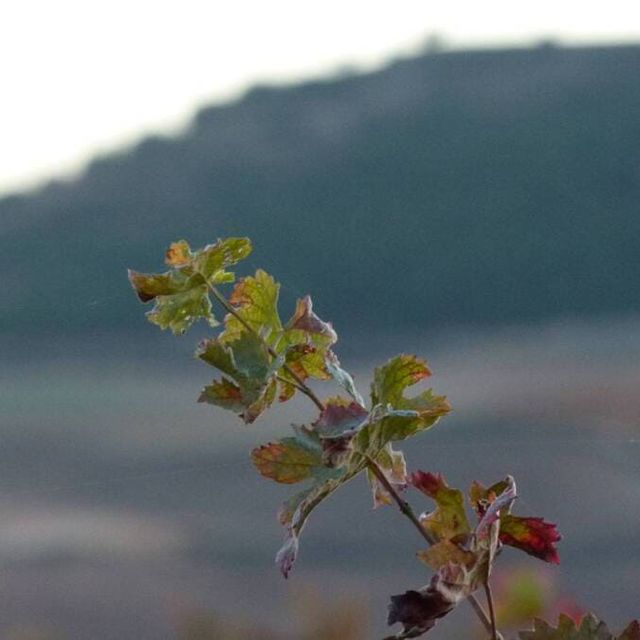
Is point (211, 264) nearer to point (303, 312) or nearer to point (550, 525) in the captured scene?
point (303, 312)

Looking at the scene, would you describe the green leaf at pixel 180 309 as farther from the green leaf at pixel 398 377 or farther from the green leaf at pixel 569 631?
the green leaf at pixel 569 631

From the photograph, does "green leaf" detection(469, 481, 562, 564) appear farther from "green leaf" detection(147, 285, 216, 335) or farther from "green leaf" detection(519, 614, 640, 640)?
"green leaf" detection(147, 285, 216, 335)

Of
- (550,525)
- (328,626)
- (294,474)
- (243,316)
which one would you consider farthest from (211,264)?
(328,626)

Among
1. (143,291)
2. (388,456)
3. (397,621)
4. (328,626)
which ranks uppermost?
(328,626)

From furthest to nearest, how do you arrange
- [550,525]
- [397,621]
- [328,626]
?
[328,626]
[550,525]
[397,621]

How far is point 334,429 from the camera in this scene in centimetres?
64

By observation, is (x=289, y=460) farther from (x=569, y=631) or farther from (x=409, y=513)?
(x=569, y=631)

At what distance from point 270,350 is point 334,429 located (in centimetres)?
10

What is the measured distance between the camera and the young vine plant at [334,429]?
2.08 feet

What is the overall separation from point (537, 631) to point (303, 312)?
225mm

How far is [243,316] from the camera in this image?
2.51ft

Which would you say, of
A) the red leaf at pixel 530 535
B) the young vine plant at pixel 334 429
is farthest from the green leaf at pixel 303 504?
the red leaf at pixel 530 535

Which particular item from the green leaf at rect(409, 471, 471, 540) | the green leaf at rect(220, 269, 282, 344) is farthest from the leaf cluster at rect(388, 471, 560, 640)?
the green leaf at rect(220, 269, 282, 344)

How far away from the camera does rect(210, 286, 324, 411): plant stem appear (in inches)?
28.1
